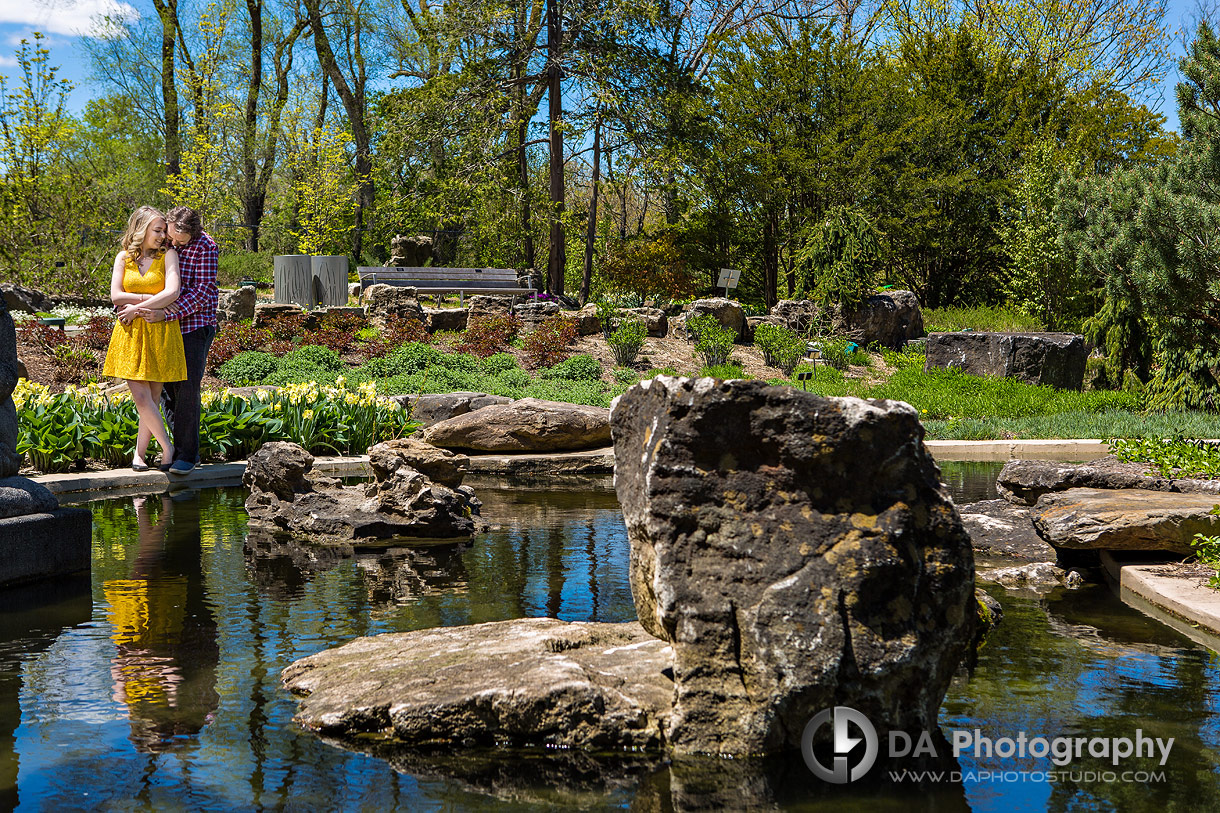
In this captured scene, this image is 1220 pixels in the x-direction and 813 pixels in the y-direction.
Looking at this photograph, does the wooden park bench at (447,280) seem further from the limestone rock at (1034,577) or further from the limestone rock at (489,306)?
the limestone rock at (1034,577)

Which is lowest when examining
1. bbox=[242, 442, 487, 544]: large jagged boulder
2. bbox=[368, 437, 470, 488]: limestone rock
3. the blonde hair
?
bbox=[242, 442, 487, 544]: large jagged boulder

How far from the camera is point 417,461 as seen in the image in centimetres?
736

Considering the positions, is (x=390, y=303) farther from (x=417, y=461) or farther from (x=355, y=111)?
(x=355, y=111)

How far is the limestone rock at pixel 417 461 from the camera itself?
7129 millimetres

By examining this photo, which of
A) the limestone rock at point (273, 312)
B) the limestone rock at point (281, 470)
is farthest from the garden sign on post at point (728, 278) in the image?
the limestone rock at point (281, 470)

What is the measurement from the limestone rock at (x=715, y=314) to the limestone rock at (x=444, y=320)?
420 centimetres

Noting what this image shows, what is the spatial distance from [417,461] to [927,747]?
187 inches

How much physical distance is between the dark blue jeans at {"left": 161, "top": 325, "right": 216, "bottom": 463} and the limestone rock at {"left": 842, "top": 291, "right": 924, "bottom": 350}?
14.6 m

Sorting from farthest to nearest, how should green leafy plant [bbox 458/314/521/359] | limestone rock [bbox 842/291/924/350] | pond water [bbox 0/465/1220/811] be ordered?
limestone rock [bbox 842/291/924/350], green leafy plant [bbox 458/314/521/359], pond water [bbox 0/465/1220/811]

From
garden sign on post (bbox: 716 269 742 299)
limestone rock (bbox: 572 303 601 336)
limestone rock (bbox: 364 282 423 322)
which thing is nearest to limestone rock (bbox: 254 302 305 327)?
limestone rock (bbox: 364 282 423 322)

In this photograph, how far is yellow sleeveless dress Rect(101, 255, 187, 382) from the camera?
7.91 meters

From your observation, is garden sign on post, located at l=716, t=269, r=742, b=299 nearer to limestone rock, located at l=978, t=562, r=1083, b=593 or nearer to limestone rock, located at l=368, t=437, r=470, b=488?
limestone rock, located at l=368, t=437, r=470, b=488

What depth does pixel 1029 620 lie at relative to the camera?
516cm

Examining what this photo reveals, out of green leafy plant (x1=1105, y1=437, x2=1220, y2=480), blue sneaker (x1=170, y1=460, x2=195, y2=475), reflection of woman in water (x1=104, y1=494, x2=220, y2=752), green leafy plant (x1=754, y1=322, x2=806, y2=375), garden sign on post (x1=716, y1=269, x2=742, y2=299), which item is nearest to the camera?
reflection of woman in water (x1=104, y1=494, x2=220, y2=752)
